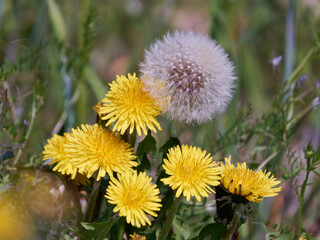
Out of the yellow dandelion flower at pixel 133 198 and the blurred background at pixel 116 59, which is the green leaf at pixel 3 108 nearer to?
the blurred background at pixel 116 59

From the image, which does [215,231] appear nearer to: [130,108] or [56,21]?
[130,108]

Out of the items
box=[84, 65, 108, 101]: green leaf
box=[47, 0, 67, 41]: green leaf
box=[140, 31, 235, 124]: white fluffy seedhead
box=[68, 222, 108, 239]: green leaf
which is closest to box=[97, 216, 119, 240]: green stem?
box=[68, 222, 108, 239]: green leaf

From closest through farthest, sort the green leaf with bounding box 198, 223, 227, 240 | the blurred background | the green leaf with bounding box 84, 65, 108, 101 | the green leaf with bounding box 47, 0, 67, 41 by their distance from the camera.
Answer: the green leaf with bounding box 198, 223, 227, 240
the blurred background
the green leaf with bounding box 84, 65, 108, 101
the green leaf with bounding box 47, 0, 67, 41

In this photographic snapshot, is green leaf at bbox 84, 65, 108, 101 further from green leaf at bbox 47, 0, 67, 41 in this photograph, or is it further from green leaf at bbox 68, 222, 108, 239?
green leaf at bbox 68, 222, 108, 239

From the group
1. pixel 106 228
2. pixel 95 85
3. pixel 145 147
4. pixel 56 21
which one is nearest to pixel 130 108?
pixel 145 147

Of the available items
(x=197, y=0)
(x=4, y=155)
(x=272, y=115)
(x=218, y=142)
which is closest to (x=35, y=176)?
(x=4, y=155)
